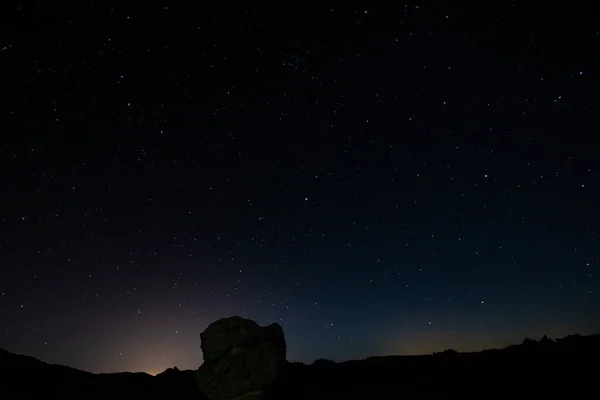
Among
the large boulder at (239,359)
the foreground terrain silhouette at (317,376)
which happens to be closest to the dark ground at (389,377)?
the foreground terrain silhouette at (317,376)

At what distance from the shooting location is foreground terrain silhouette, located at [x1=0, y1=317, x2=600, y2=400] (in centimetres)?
1070

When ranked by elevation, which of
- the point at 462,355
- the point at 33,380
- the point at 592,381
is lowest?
the point at 592,381

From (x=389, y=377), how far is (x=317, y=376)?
102 inches

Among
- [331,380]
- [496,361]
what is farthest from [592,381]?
[331,380]

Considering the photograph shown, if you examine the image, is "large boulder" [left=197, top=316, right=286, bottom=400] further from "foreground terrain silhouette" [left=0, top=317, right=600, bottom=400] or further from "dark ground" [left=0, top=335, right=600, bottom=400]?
"dark ground" [left=0, top=335, right=600, bottom=400]

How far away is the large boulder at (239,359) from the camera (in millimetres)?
11656

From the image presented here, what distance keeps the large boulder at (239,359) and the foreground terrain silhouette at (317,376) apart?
0.03 m

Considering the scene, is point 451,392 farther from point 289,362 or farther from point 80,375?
point 80,375

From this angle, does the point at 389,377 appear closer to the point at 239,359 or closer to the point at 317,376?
the point at 317,376

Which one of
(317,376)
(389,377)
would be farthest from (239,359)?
(389,377)

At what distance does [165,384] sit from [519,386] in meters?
11.0

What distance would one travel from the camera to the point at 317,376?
13.8 m

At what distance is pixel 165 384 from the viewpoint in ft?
44.1

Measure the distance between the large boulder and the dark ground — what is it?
600 millimetres
